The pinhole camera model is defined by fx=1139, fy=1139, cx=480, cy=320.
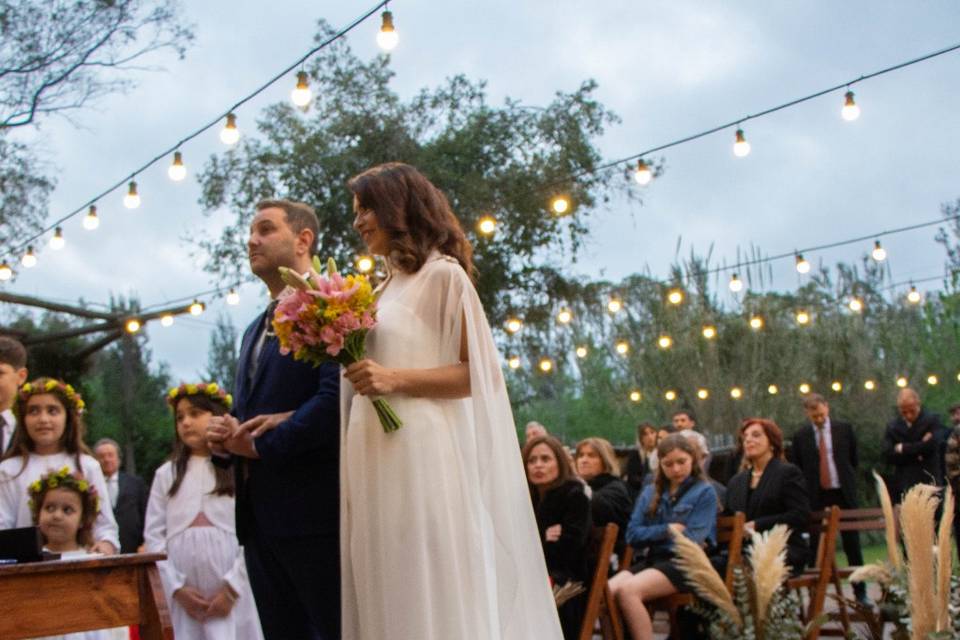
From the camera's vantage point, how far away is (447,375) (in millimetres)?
2992

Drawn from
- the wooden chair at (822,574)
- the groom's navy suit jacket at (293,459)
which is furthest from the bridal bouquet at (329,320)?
the wooden chair at (822,574)

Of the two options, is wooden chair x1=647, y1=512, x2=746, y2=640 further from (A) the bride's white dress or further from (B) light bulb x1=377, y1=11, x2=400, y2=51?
(B) light bulb x1=377, y1=11, x2=400, y2=51

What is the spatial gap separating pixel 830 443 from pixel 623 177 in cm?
760

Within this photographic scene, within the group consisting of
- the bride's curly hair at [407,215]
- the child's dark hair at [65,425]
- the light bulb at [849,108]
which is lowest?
the child's dark hair at [65,425]

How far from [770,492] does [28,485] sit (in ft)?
14.0

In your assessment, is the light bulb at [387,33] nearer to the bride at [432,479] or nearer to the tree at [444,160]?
the bride at [432,479]

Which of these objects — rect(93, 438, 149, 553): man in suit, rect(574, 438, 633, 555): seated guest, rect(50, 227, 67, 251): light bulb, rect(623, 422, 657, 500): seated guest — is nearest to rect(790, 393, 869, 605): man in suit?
rect(623, 422, 657, 500): seated guest

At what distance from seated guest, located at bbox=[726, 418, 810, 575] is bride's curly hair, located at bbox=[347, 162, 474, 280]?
12.3 feet

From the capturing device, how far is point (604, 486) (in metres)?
7.23

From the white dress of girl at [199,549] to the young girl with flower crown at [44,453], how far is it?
1.01 ft

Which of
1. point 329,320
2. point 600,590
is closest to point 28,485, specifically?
point 329,320

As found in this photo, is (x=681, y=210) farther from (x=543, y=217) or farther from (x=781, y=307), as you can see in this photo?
(x=543, y=217)

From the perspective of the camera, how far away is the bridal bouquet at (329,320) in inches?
113

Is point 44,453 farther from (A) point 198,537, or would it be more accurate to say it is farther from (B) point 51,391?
(A) point 198,537
